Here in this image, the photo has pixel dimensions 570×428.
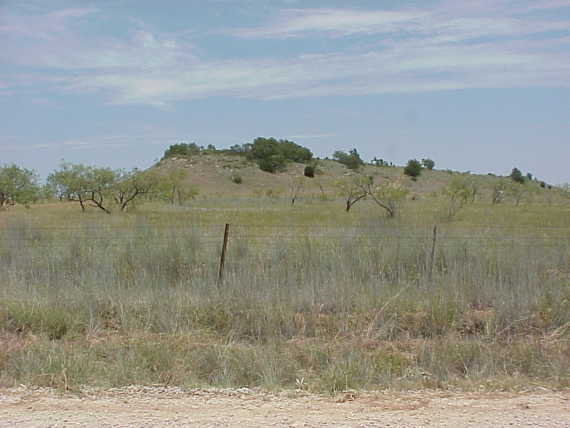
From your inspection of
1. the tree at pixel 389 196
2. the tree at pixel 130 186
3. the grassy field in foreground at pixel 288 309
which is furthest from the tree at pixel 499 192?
the grassy field in foreground at pixel 288 309

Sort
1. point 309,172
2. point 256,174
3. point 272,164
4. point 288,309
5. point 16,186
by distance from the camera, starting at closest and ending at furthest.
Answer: point 288,309 < point 16,186 < point 256,174 < point 309,172 < point 272,164

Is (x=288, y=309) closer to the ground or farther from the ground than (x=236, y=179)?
closer to the ground

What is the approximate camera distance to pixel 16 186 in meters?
40.5

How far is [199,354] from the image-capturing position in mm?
8516

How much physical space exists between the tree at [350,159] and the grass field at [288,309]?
9448cm

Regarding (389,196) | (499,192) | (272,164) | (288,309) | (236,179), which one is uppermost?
(272,164)

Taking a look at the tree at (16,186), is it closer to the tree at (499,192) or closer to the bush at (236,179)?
the tree at (499,192)

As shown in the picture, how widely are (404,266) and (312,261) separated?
1933 mm

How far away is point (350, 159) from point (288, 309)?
10513cm

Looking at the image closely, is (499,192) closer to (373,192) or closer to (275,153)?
(373,192)

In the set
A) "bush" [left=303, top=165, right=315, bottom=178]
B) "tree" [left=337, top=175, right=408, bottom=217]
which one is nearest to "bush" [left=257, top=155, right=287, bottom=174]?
"bush" [left=303, top=165, right=315, bottom=178]

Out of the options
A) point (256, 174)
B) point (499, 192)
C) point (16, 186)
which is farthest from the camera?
point (256, 174)

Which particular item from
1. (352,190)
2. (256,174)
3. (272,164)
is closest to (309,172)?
(272,164)

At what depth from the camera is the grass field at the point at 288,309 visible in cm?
789
